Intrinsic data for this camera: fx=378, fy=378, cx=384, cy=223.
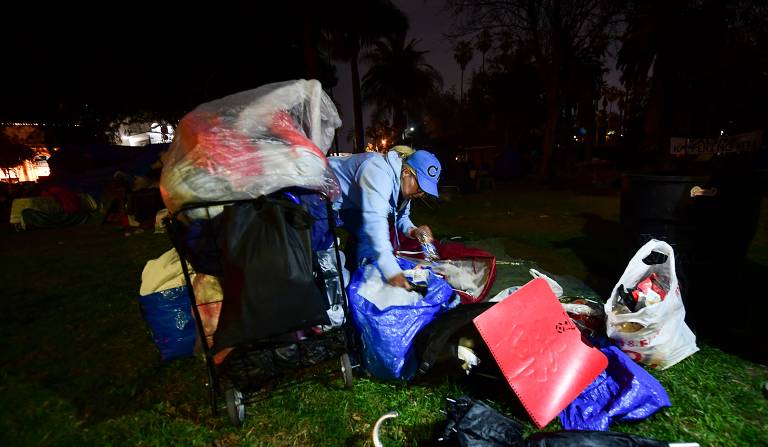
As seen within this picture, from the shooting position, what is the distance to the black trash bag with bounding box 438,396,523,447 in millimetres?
1632

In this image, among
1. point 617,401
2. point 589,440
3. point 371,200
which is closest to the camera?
point 589,440

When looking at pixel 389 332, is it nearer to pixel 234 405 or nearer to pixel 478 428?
pixel 478 428

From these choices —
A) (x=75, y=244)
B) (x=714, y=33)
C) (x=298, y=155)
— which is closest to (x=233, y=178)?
(x=298, y=155)

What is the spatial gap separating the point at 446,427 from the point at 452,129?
39.6 meters

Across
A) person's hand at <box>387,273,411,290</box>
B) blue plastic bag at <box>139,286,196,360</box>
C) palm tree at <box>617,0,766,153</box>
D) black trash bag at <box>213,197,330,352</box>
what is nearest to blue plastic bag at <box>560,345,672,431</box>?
person's hand at <box>387,273,411,290</box>

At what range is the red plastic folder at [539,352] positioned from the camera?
204 cm

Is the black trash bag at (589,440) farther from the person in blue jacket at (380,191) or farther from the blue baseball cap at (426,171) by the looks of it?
the blue baseball cap at (426,171)

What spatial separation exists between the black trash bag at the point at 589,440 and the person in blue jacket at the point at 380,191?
1.17 metres

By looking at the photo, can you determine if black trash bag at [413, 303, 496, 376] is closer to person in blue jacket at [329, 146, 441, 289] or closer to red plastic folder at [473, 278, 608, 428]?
red plastic folder at [473, 278, 608, 428]

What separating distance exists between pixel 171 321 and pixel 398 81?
35877 mm

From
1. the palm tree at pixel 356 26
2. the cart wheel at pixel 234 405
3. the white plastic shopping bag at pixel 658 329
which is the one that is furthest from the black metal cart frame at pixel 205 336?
the palm tree at pixel 356 26

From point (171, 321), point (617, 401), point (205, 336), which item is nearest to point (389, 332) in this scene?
point (205, 336)

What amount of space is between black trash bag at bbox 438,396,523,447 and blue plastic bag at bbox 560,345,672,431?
480 millimetres

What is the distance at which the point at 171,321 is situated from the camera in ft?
8.91
